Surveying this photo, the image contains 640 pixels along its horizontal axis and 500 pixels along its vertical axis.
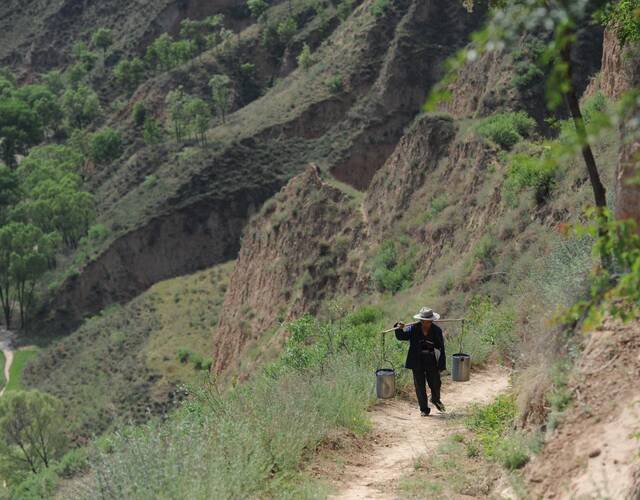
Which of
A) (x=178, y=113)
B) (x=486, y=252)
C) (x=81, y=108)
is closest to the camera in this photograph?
(x=486, y=252)

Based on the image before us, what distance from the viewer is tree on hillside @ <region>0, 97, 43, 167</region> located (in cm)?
8019

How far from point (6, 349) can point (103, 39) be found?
45.5 meters

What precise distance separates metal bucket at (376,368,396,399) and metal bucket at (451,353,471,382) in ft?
3.37

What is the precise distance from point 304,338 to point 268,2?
71249 millimetres

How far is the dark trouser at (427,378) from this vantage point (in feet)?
31.0

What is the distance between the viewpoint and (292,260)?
28.3 meters

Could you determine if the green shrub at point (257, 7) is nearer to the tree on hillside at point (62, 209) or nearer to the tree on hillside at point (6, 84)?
the tree on hillside at point (62, 209)

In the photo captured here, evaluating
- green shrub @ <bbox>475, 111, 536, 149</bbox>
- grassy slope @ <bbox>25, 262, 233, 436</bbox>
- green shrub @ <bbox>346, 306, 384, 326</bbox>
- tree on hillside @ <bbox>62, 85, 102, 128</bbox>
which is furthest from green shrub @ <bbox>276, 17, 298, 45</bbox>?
green shrub @ <bbox>346, 306, 384, 326</bbox>

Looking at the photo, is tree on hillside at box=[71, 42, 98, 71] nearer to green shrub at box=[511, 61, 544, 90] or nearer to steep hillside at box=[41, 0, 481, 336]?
steep hillside at box=[41, 0, 481, 336]

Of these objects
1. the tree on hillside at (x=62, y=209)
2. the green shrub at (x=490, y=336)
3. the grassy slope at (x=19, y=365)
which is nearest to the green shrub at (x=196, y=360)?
the grassy slope at (x=19, y=365)

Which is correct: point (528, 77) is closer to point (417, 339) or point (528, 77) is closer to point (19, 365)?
point (417, 339)

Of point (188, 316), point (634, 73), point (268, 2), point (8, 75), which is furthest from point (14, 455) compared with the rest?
point (8, 75)

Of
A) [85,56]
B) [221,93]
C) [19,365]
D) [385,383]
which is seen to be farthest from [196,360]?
[85,56]

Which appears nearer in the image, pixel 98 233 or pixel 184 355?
pixel 184 355
